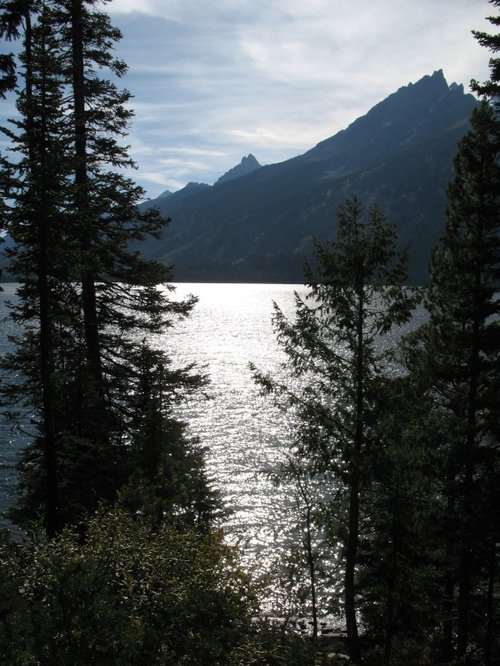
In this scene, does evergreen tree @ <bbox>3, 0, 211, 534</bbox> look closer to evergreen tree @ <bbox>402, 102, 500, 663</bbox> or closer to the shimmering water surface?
the shimmering water surface

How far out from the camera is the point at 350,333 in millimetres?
16297

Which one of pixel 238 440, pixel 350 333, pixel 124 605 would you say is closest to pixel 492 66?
pixel 350 333

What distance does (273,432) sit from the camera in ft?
199

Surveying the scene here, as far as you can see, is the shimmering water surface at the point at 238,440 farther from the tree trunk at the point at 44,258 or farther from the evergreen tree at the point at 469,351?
the evergreen tree at the point at 469,351

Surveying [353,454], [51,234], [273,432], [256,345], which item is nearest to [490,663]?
[353,454]

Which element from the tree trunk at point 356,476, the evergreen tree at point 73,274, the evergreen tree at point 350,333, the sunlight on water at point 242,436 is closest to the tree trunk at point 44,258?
the evergreen tree at point 73,274

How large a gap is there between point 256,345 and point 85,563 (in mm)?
117362

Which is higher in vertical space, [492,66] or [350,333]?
[492,66]

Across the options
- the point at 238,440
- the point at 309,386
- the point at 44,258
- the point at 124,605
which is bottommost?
the point at 238,440

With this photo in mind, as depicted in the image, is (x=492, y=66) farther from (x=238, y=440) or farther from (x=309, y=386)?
(x=238, y=440)

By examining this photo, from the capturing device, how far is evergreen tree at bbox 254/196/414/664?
1572cm

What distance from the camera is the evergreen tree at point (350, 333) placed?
15719 millimetres

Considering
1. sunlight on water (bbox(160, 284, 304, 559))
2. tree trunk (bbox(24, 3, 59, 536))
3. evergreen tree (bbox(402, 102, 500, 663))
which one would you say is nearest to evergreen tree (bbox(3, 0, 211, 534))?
tree trunk (bbox(24, 3, 59, 536))

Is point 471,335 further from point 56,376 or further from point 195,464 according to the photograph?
point 56,376
